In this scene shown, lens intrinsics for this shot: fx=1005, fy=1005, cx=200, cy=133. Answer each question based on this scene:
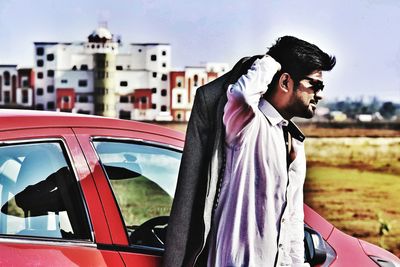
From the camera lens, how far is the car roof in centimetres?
272

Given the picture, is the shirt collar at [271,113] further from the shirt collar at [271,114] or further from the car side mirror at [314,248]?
the car side mirror at [314,248]

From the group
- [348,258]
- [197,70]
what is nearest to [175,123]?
[197,70]

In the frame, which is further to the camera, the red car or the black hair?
the black hair

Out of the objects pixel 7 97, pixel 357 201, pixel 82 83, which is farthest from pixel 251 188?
pixel 357 201

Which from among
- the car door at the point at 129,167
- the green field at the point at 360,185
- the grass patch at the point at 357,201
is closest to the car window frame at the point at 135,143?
the car door at the point at 129,167

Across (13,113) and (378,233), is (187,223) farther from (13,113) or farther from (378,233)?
(378,233)

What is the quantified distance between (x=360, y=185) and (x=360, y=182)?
0.74ft

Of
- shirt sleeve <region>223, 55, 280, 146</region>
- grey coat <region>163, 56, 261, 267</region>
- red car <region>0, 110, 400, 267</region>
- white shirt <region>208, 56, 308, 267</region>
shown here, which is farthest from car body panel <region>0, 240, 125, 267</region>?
shirt sleeve <region>223, 55, 280, 146</region>

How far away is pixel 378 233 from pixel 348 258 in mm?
8894

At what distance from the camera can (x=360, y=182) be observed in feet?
41.1

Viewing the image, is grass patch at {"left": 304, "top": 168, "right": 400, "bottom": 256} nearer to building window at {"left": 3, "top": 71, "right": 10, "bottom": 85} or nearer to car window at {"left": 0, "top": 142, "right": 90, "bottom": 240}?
building window at {"left": 3, "top": 71, "right": 10, "bottom": 85}

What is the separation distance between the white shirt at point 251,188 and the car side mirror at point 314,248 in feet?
1.15

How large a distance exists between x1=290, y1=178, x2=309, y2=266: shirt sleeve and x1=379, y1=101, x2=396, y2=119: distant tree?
8055 millimetres

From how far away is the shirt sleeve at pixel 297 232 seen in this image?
112 inches
